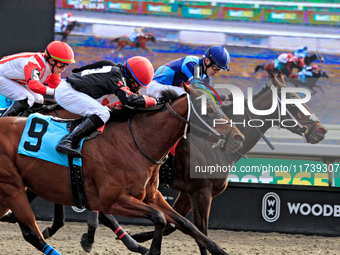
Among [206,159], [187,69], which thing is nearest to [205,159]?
[206,159]

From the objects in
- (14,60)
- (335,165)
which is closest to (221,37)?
(335,165)

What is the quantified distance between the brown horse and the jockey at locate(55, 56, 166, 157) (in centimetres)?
97

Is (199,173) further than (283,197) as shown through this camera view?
No

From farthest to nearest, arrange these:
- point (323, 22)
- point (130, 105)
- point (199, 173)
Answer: point (323, 22) < point (199, 173) < point (130, 105)

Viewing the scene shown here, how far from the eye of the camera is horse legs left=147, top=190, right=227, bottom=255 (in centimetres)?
318

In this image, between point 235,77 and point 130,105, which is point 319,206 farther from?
point 130,105

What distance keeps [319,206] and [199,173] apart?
2.40 m

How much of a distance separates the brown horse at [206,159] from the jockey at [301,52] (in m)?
1.47

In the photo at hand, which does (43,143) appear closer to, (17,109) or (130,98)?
(130,98)

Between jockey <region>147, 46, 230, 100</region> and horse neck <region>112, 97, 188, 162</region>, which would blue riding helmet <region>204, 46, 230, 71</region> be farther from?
horse neck <region>112, 97, 188, 162</region>

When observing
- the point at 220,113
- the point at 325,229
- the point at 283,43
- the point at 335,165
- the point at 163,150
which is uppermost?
the point at 283,43

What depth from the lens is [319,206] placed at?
19.1 feet

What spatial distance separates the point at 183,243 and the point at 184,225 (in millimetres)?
1911

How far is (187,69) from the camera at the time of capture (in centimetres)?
431
